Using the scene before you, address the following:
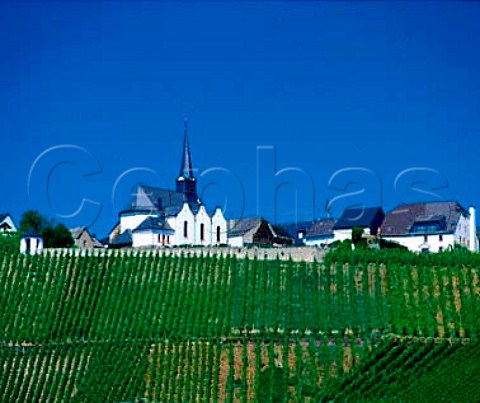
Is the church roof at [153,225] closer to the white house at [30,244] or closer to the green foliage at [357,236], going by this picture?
the green foliage at [357,236]

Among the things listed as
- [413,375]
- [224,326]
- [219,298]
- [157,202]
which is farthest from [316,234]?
[413,375]

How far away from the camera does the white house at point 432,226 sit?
158 ft

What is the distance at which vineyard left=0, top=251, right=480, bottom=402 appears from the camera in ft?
69.1

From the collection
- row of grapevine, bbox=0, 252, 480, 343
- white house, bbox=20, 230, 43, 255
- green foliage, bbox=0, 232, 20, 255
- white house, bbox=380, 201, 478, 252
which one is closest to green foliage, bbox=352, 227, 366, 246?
white house, bbox=380, 201, 478, 252

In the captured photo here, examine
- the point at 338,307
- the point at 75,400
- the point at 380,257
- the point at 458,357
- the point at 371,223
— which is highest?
the point at 371,223

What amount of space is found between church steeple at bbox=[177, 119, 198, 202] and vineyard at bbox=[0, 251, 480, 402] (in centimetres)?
3182

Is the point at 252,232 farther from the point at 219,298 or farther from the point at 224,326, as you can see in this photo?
the point at 224,326

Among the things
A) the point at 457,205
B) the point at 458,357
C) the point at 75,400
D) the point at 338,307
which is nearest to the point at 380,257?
the point at 338,307

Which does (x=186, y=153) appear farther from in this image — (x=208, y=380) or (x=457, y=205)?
(x=208, y=380)

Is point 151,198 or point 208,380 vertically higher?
point 151,198

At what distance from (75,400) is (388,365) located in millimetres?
8159

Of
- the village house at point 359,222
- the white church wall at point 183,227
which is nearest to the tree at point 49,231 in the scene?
the white church wall at point 183,227

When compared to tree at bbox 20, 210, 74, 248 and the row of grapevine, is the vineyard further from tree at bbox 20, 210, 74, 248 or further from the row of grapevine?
tree at bbox 20, 210, 74, 248

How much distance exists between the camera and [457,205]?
1965 inches
